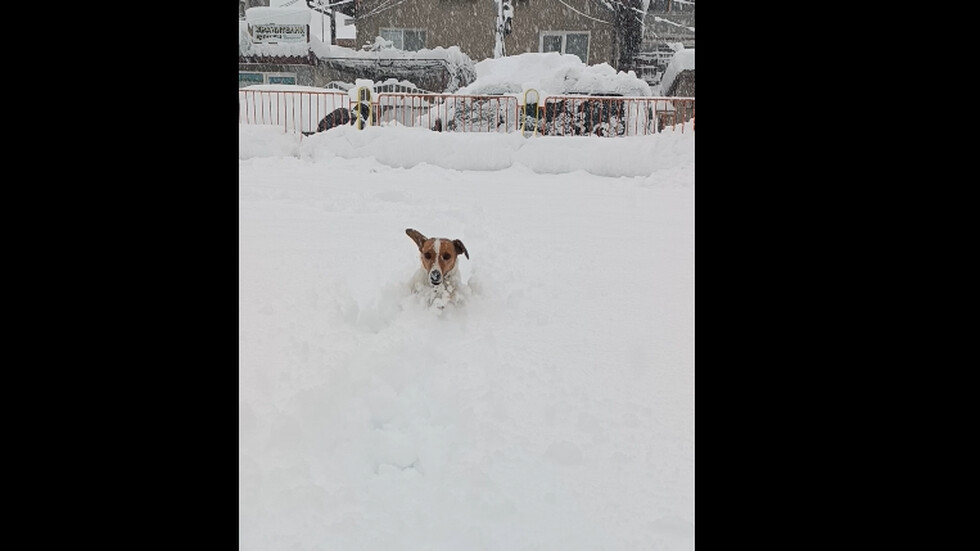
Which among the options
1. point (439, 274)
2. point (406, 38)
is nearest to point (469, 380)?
point (439, 274)

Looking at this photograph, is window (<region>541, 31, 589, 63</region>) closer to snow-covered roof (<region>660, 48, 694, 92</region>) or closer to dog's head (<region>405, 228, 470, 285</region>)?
snow-covered roof (<region>660, 48, 694, 92</region>)

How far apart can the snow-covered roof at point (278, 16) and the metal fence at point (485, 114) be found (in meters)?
4.49

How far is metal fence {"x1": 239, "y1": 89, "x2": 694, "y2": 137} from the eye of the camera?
46.6ft

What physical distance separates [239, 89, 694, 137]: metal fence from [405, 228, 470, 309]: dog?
30.8ft

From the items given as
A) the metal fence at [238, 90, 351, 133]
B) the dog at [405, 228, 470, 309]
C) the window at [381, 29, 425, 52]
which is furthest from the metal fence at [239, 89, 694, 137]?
A: the dog at [405, 228, 470, 309]

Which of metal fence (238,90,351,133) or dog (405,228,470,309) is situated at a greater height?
metal fence (238,90,351,133)

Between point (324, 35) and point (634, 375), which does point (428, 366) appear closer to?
point (634, 375)

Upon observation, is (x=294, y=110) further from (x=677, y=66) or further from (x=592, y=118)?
(x=677, y=66)

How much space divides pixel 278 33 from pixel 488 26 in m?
6.10

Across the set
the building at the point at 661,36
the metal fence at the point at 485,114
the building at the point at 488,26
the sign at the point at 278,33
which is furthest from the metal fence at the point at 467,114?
the building at the point at 661,36
